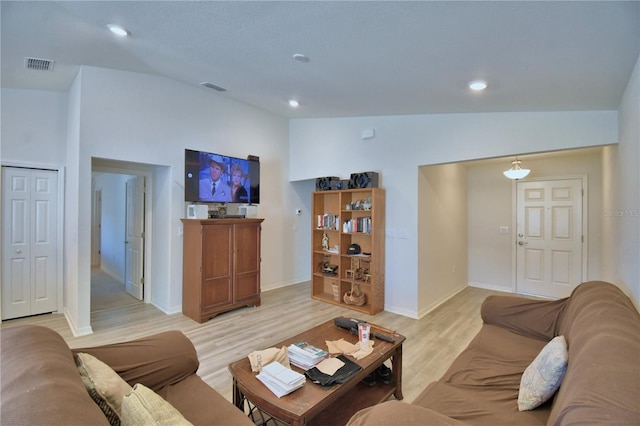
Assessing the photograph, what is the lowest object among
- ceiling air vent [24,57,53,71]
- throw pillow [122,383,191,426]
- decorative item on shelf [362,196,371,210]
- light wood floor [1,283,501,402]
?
light wood floor [1,283,501,402]

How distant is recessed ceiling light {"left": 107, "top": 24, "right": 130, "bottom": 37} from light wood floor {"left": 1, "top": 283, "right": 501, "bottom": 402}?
3.08 m

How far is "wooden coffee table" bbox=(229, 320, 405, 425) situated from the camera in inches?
58.7

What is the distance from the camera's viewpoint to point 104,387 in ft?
3.76

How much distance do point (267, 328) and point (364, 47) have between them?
3143 millimetres

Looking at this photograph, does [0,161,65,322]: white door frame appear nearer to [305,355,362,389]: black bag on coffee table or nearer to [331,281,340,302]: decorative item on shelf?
[331,281,340,302]: decorative item on shelf

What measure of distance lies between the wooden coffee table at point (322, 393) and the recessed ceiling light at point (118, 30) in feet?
9.56

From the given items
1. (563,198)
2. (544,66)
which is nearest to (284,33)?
(544,66)

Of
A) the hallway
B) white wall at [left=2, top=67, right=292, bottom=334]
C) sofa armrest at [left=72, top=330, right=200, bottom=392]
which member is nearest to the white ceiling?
white wall at [left=2, top=67, right=292, bottom=334]

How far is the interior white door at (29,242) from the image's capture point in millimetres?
3701

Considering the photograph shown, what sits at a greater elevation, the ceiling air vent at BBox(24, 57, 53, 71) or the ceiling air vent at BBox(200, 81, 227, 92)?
the ceiling air vent at BBox(200, 81, 227, 92)

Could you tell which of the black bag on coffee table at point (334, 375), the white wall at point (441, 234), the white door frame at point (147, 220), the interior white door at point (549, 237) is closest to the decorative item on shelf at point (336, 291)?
the white wall at point (441, 234)

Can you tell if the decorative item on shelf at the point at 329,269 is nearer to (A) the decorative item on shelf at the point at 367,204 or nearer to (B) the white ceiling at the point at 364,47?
(A) the decorative item on shelf at the point at 367,204

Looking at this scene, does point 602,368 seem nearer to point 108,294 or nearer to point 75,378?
point 75,378

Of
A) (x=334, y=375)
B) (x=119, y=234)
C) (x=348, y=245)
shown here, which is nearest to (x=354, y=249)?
(x=348, y=245)
